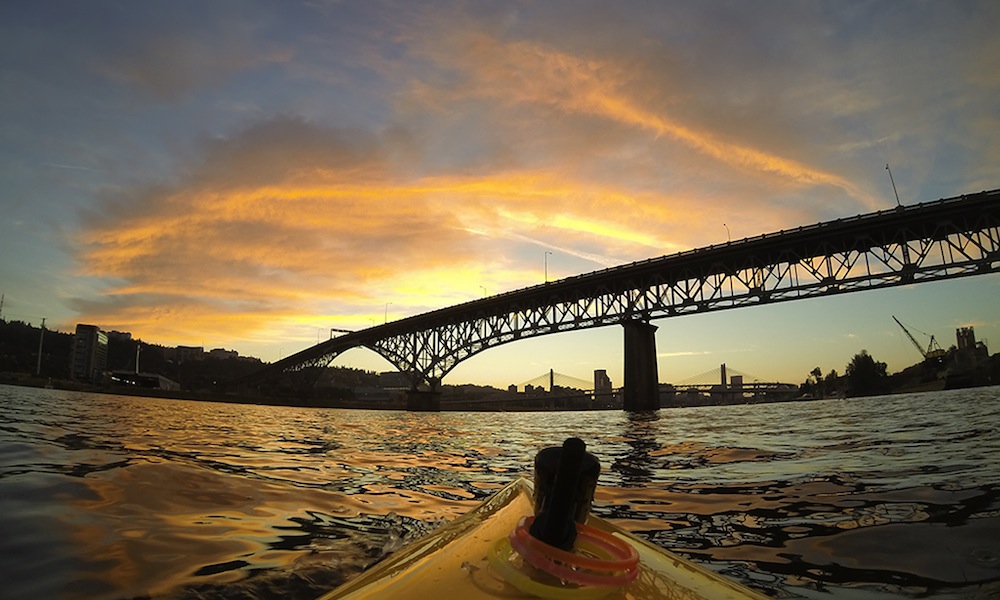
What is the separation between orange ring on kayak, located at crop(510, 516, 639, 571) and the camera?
1323mm

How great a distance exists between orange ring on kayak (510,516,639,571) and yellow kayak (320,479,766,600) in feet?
0.05

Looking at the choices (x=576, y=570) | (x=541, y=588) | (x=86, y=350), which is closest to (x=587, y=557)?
(x=576, y=570)

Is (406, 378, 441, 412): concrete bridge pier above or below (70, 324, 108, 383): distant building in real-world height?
below

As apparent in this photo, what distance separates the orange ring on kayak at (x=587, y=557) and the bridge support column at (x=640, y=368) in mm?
51391

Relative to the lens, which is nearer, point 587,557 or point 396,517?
point 587,557

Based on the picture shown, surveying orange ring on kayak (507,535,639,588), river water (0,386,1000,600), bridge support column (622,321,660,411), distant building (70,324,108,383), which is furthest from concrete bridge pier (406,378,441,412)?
orange ring on kayak (507,535,639,588)

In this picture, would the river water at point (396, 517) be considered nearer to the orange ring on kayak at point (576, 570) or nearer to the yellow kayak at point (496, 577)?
the yellow kayak at point (496, 577)

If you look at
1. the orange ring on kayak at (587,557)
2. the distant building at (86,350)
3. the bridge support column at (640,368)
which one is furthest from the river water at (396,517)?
the distant building at (86,350)

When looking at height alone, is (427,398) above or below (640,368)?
below

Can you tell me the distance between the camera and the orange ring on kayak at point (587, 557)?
52.1 inches

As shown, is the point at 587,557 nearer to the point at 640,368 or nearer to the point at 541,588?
the point at 541,588

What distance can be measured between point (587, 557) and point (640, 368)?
5330 cm

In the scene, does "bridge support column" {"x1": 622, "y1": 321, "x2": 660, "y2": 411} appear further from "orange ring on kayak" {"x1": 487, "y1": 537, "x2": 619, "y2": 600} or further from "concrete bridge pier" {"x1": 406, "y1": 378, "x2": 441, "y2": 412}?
"orange ring on kayak" {"x1": 487, "y1": 537, "x2": 619, "y2": 600}

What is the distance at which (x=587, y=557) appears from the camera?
1379mm
